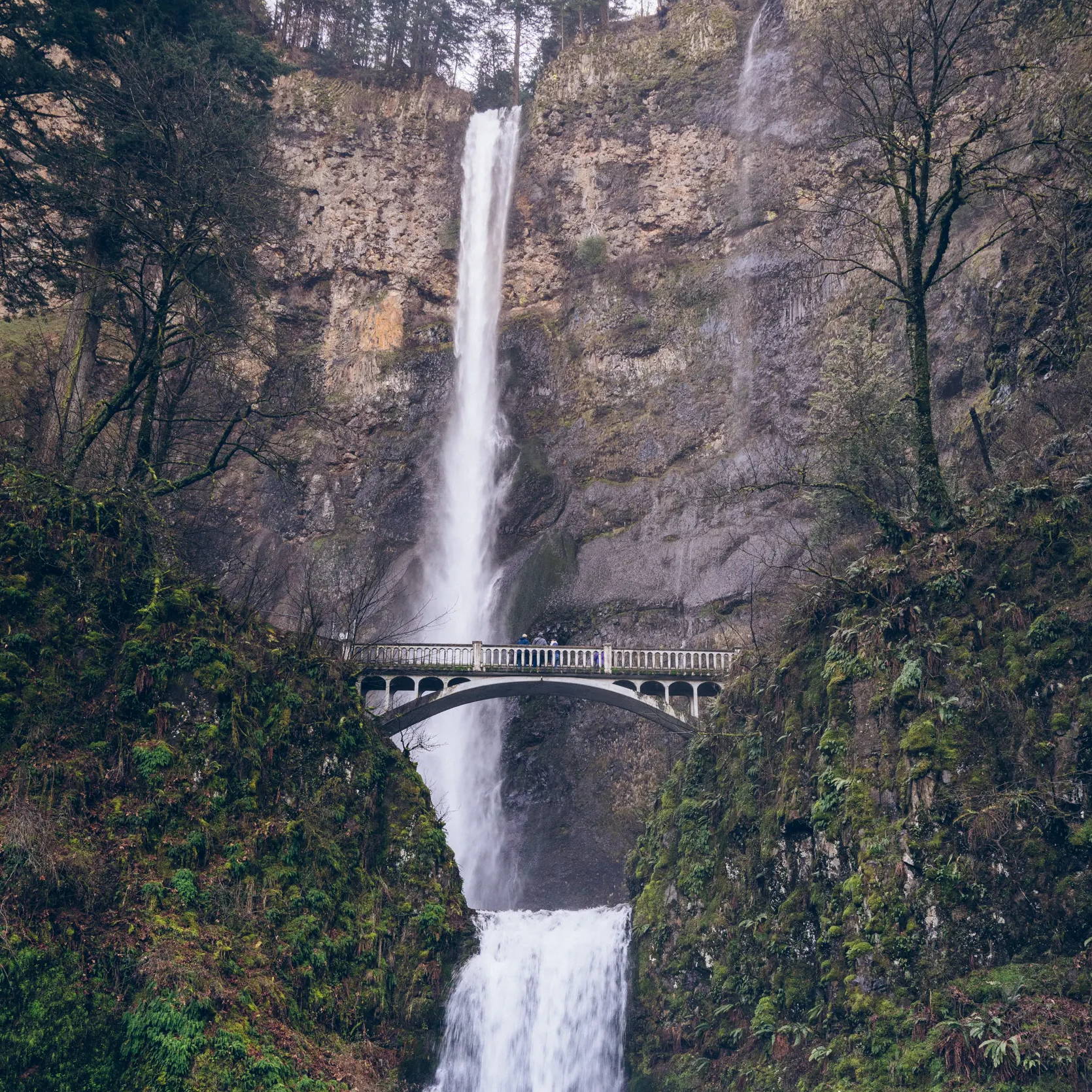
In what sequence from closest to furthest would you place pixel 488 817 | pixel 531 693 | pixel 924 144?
pixel 924 144, pixel 531 693, pixel 488 817

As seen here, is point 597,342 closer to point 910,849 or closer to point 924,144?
point 924,144

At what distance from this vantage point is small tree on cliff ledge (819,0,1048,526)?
20.3m

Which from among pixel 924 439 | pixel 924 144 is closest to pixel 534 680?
Result: pixel 924 439

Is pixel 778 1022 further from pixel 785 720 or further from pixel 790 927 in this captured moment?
pixel 785 720

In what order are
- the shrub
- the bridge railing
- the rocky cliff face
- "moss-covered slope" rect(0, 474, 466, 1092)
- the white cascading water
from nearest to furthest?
1. "moss-covered slope" rect(0, 474, 466, 1092)
2. the white cascading water
3. the bridge railing
4. the rocky cliff face
5. the shrub

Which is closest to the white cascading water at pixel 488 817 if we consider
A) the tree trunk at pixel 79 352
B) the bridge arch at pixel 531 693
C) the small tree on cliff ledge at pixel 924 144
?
the bridge arch at pixel 531 693

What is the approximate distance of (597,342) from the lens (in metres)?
45.6

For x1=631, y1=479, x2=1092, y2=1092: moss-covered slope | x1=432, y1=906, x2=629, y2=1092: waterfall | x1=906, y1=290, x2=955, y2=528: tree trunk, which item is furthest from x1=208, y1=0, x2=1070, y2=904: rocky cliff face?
x1=631, y1=479, x2=1092, y2=1092: moss-covered slope

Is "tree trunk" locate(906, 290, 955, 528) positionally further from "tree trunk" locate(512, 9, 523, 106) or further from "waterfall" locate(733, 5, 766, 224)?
"tree trunk" locate(512, 9, 523, 106)

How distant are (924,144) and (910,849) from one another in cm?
1325

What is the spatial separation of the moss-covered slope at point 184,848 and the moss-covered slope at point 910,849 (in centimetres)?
621

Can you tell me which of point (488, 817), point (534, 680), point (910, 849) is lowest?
point (910, 849)

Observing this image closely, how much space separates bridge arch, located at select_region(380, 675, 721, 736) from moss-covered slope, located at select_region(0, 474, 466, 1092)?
13.7 ft

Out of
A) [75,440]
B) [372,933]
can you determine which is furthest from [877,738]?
[75,440]
